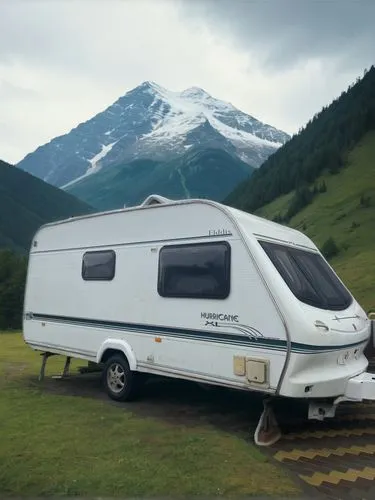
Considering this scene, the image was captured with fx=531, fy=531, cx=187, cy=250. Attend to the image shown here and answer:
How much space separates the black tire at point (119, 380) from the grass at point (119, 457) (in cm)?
43

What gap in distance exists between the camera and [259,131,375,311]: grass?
197ft

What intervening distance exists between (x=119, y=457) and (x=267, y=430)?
209cm

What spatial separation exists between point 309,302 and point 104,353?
4.09 meters

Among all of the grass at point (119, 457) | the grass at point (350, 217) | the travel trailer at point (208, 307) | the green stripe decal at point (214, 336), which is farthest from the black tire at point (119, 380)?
the grass at point (350, 217)

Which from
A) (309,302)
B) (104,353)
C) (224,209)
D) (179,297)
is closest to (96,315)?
(104,353)

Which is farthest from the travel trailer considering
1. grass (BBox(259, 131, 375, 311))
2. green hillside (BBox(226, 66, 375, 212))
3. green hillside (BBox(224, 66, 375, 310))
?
green hillside (BBox(226, 66, 375, 212))

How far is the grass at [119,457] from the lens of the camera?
218 inches

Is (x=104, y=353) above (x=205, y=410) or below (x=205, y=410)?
above

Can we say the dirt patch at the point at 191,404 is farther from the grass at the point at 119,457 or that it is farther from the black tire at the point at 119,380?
the grass at the point at 119,457

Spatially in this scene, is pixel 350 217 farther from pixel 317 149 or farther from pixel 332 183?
pixel 317 149

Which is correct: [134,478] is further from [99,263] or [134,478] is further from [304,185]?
[304,185]

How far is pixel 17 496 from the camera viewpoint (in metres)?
5.36

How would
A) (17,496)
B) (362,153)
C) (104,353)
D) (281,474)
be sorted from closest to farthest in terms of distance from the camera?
(17,496), (281,474), (104,353), (362,153)

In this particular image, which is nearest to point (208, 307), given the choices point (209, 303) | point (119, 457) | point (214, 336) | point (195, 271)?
point (209, 303)
